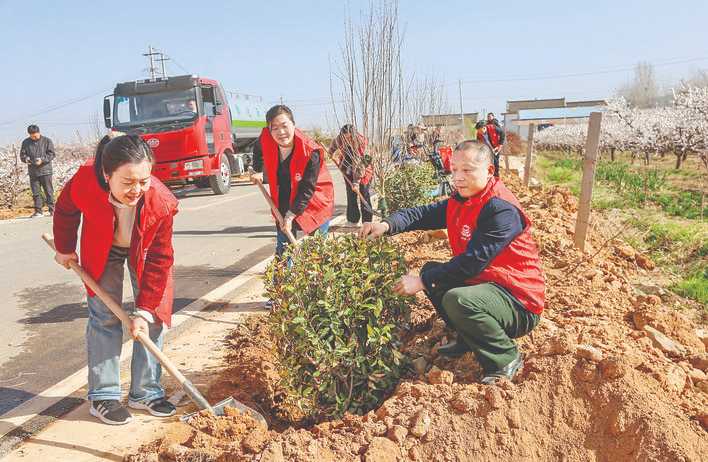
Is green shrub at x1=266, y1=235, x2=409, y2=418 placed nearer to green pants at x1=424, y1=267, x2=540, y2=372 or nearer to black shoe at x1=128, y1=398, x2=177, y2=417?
green pants at x1=424, y1=267, x2=540, y2=372

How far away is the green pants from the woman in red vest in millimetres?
1959

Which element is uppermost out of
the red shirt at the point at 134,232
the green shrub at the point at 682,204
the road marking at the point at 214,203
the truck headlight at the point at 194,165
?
the red shirt at the point at 134,232

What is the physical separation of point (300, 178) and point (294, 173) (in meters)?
0.07

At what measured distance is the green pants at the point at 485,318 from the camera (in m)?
2.67

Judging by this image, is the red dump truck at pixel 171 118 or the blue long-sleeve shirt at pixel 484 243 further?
the red dump truck at pixel 171 118

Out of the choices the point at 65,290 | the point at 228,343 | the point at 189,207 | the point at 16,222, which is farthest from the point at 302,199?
the point at 16,222

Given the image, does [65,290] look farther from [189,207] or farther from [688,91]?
[688,91]

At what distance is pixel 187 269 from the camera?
645cm

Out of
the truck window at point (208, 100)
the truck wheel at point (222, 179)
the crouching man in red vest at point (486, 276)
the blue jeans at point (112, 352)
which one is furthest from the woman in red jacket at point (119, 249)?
the truck wheel at point (222, 179)

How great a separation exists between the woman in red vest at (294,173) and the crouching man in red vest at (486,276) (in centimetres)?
170

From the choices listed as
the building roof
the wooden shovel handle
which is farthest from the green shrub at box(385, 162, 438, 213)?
A: the building roof

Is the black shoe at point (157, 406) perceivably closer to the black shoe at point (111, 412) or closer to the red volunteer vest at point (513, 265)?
the black shoe at point (111, 412)

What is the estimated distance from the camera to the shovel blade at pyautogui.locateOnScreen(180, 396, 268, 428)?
112 inches

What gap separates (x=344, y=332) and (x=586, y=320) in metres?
1.61
